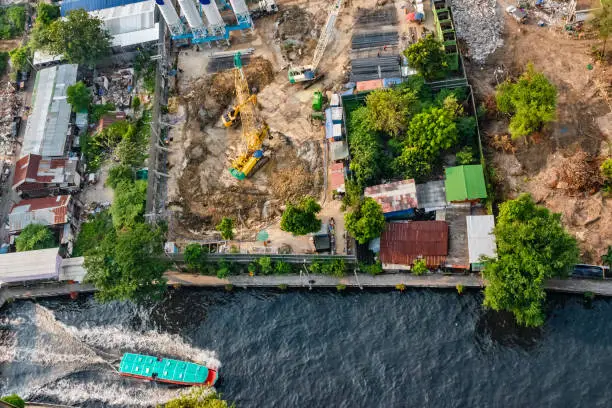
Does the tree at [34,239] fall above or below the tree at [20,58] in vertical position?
below

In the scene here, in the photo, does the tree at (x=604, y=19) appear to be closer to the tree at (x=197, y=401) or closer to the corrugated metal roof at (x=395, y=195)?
the corrugated metal roof at (x=395, y=195)

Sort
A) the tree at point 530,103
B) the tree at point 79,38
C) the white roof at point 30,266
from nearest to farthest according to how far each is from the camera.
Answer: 1. the tree at point 530,103
2. the white roof at point 30,266
3. the tree at point 79,38

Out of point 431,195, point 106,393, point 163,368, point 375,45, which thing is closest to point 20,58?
point 375,45

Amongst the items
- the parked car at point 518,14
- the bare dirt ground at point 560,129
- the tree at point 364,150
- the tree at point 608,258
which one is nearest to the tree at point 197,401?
the tree at point 364,150

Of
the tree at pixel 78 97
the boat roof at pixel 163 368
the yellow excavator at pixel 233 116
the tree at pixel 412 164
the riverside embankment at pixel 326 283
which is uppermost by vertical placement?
the tree at pixel 78 97

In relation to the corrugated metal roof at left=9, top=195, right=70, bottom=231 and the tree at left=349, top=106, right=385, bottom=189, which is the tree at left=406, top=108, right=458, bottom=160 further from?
the corrugated metal roof at left=9, top=195, right=70, bottom=231

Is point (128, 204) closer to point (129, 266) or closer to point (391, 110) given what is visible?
point (129, 266)

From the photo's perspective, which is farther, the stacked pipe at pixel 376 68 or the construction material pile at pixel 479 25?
the construction material pile at pixel 479 25

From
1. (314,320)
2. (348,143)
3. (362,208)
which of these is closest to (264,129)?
(348,143)
